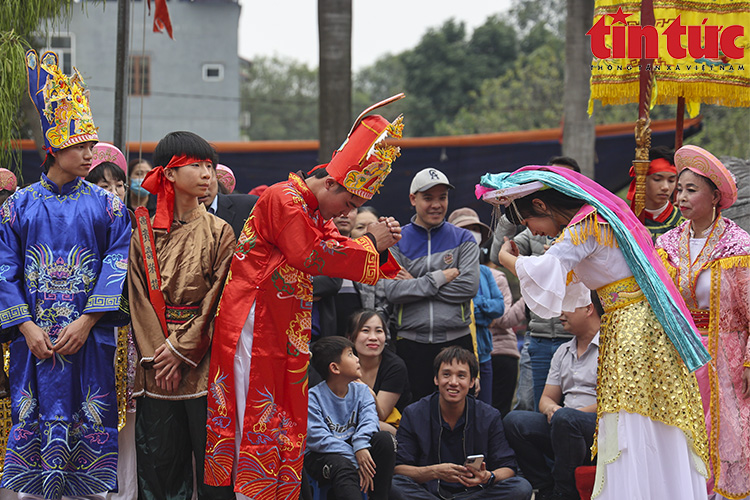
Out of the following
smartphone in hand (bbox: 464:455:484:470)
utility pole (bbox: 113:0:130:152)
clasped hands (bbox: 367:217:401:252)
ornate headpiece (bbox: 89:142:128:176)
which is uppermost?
utility pole (bbox: 113:0:130:152)

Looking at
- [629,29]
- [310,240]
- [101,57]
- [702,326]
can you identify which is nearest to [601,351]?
[702,326]

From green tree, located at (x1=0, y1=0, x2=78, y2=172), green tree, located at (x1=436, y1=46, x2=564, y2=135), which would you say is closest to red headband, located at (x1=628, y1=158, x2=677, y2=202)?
green tree, located at (x1=0, y1=0, x2=78, y2=172)

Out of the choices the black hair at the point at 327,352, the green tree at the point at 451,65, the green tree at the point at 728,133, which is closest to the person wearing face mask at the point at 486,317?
the black hair at the point at 327,352

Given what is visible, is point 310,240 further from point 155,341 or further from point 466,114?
point 466,114

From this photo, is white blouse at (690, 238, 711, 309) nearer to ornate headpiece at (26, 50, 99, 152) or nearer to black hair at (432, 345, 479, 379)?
black hair at (432, 345, 479, 379)

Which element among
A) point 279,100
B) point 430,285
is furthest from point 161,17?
point 279,100

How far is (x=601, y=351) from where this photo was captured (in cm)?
399

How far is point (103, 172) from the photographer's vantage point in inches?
196

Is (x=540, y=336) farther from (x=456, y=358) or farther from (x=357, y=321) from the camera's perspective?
(x=357, y=321)

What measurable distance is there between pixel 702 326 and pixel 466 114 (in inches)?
894

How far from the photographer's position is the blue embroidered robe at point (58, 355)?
3959mm

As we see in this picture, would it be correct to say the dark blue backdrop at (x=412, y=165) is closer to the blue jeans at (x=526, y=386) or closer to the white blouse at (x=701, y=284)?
the blue jeans at (x=526, y=386)

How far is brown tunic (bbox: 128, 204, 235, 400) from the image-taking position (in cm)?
398

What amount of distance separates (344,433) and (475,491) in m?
0.88
